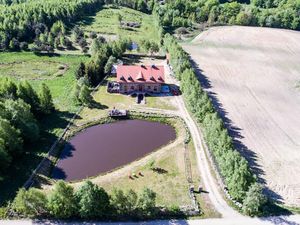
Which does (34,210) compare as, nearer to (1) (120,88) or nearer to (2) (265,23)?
(1) (120,88)

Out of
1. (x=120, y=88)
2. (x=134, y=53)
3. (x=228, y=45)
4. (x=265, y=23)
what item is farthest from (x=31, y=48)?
(x=265, y=23)

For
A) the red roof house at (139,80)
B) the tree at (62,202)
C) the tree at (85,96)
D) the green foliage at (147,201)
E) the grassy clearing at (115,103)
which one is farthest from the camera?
the red roof house at (139,80)

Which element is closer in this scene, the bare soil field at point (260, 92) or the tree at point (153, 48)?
Answer: the bare soil field at point (260, 92)

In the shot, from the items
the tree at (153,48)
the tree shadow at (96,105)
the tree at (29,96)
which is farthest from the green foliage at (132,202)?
the tree at (153,48)

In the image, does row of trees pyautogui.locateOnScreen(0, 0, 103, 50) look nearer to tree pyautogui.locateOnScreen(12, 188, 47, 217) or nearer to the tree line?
the tree line

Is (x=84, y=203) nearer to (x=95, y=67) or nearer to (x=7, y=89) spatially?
(x=7, y=89)

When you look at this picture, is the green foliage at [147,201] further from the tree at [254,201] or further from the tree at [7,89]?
the tree at [7,89]

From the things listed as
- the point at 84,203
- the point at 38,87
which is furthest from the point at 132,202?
the point at 38,87
